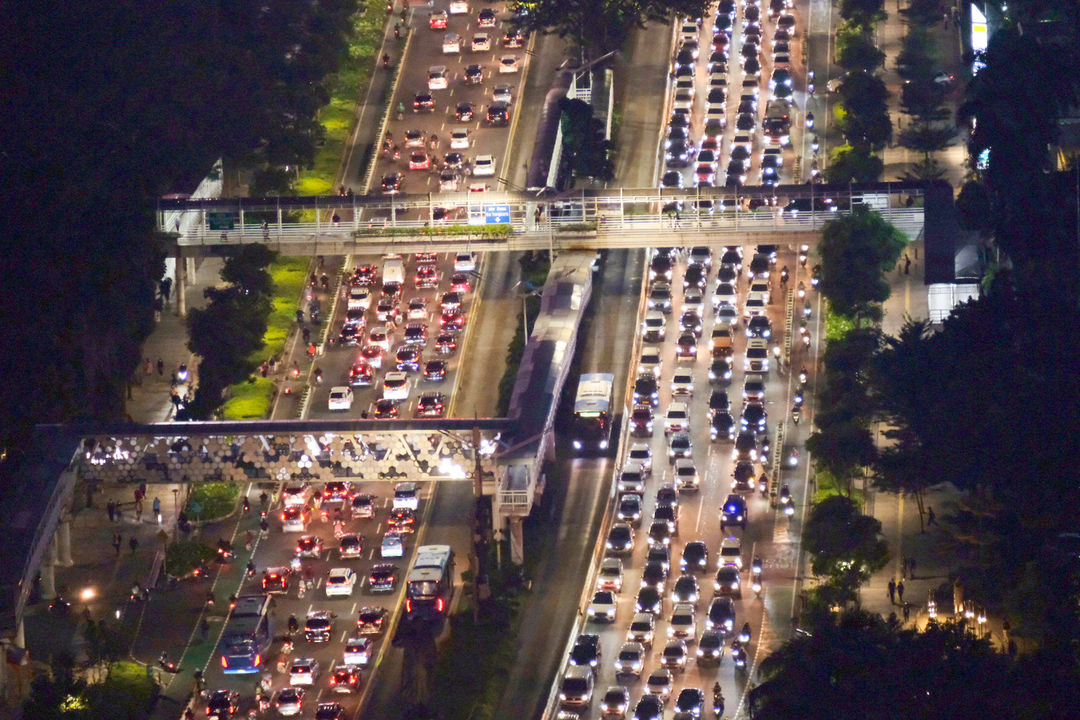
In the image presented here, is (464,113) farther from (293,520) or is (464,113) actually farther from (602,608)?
(602,608)

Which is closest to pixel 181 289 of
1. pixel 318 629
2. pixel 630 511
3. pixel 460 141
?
pixel 460 141

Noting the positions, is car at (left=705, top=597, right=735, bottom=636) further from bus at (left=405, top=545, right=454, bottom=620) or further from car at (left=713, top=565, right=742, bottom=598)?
bus at (left=405, top=545, right=454, bottom=620)

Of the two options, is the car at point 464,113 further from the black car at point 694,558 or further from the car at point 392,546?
the black car at point 694,558

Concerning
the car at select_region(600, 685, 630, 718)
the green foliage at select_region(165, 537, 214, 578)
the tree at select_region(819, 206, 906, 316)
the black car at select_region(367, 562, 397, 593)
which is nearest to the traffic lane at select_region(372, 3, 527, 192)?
the tree at select_region(819, 206, 906, 316)

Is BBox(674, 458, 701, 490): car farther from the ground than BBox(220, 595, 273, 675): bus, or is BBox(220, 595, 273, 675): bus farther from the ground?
BBox(674, 458, 701, 490): car

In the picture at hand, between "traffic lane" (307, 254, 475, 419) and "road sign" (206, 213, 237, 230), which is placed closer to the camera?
"traffic lane" (307, 254, 475, 419)
